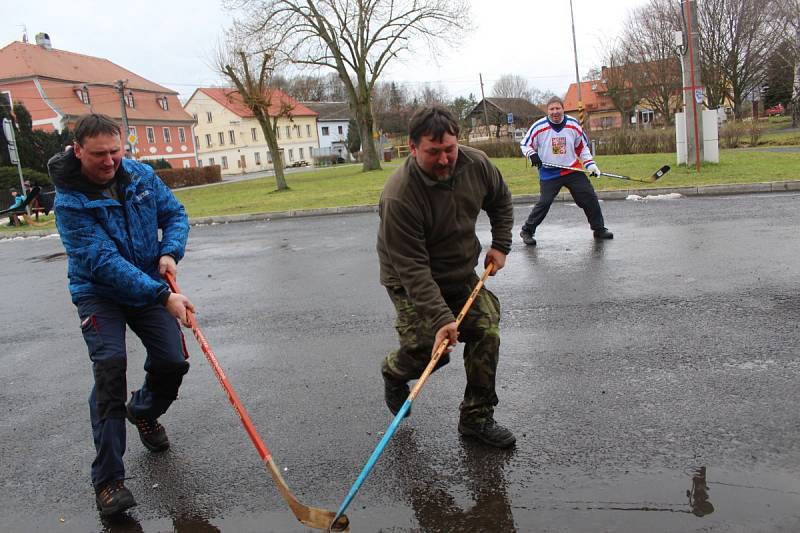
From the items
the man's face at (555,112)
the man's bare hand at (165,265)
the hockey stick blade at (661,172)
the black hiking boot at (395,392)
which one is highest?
the man's face at (555,112)

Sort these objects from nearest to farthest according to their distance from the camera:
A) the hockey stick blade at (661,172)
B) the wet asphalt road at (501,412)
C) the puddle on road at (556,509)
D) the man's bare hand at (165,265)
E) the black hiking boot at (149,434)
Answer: the puddle on road at (556,509)
the wet asphalt road at (501,412)
the man's bare hand at (165,265)
the black hiking boot at (149,434)
the hockey stick blade at (661,172)

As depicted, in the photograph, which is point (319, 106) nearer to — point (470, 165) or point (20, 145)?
point (20, 145)

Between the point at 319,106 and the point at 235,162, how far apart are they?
68.9 feet

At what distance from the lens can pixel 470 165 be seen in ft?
11.5

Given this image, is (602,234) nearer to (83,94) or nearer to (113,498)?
(113,498)

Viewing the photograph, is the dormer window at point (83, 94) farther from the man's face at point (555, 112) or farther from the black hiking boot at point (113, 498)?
the black hiking boot at point (113, 498)

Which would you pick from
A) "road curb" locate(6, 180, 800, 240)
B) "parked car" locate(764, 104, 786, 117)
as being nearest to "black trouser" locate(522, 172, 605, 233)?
"road curb" locate(6, 180, 800, 240)

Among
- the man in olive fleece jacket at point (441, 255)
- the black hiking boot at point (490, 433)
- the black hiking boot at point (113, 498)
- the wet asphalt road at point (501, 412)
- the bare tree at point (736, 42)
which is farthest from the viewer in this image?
the bare tree at point (736, 42)

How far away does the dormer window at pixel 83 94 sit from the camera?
175 feet

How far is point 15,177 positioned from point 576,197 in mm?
35863

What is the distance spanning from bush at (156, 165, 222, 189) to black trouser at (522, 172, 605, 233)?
40.8m

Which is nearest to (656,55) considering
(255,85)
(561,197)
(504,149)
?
(504,149)

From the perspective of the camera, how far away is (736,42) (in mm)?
44750

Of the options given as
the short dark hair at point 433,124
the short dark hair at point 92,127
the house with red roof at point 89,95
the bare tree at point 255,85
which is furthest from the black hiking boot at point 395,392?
the house with red roof at point 89,95
